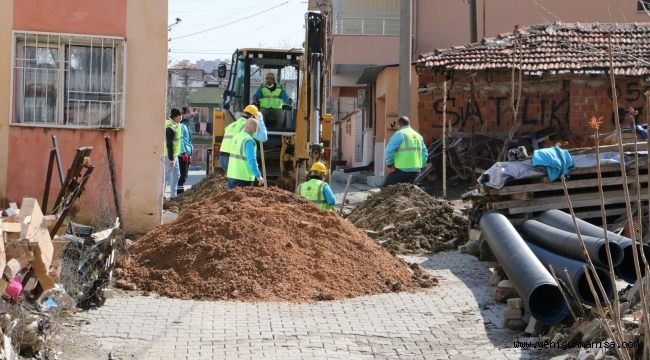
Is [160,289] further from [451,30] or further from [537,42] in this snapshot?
[451,30]

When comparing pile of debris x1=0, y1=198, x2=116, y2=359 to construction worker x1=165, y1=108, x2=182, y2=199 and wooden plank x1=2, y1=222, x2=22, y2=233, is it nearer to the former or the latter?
wooden plank x1=2, y1=222, x2=22, y2=233

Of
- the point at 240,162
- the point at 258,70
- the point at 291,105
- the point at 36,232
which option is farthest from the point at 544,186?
the point at 258,70

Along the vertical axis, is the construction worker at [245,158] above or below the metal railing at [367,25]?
below

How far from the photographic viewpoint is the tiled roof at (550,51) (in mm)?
21234

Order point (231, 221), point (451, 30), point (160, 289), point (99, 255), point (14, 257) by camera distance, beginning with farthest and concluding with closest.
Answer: point (451, 30) → point (231, 221) → point (160, 289) → point (99, 255) → point (14, 257)

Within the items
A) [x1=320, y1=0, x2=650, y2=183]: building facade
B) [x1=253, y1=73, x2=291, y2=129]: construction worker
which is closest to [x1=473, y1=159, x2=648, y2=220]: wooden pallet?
[x1=253, y1=73, x2=291, y2=129]: construction worker

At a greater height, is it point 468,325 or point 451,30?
point 451,30

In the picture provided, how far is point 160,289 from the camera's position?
30.4 ft

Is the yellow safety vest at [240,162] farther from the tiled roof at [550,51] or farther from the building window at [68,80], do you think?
the tiled roof at [550,51]

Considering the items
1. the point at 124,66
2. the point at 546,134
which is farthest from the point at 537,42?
the point at 124,66

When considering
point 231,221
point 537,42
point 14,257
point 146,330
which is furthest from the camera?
point 537,42

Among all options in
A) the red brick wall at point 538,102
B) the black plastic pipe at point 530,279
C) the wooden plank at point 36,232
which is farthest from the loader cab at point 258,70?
the wooden plank at point 36,232

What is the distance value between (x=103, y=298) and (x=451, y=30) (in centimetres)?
2560

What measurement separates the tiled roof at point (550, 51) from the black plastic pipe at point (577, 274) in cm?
1244
